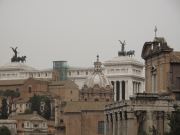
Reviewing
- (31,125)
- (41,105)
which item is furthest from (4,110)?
(31,125)

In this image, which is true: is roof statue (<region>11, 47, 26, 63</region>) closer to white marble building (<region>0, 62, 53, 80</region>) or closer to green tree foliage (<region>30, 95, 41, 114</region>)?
white marble building (<region>0, 62, 53, 80</region>)

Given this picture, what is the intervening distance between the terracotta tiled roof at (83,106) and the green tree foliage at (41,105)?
29279 millimetres

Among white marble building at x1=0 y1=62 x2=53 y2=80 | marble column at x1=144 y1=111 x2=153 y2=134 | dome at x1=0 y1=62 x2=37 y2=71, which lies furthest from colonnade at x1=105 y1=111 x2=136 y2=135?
dome at x1=0 y1=62 x2=37 y2=71

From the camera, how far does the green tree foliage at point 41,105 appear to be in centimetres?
12212

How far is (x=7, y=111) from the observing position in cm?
12738

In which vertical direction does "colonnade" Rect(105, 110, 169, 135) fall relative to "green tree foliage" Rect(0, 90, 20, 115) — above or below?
below

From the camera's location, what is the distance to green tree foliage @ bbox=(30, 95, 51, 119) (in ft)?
401

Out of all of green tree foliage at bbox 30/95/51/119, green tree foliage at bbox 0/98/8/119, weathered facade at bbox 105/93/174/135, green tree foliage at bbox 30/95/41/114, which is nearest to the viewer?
weathered facade at bbox 105/93/174/135

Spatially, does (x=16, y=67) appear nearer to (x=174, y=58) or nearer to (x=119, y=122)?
(x=119, y=122)

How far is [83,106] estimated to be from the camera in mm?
89750

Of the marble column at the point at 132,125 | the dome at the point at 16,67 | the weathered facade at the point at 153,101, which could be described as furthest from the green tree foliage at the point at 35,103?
the marble column at the point at 132,125

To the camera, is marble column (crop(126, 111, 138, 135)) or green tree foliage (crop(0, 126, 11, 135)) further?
green tree foliage (crop(0, 126, 11, 135))

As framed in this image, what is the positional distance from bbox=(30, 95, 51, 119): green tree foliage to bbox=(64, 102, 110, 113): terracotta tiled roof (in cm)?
2928

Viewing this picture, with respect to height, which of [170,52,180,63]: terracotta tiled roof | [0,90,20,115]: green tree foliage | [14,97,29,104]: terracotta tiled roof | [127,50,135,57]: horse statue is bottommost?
[14,97,29,104]: terracotta tiled roof
